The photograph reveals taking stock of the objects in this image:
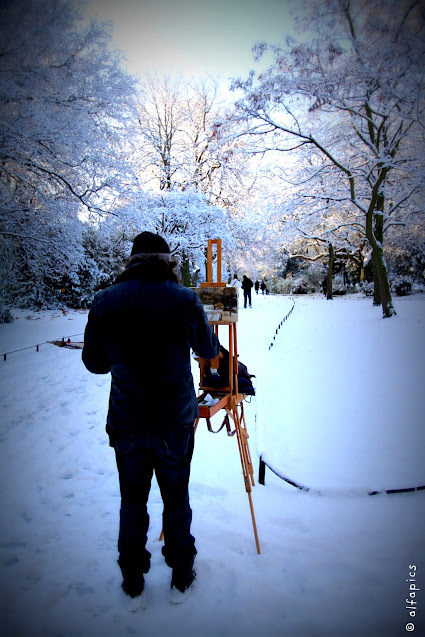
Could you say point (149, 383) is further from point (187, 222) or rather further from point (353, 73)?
point (187, 222)

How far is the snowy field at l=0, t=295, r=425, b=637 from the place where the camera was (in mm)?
1882

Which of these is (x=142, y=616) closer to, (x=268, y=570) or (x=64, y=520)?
(x=268, y=570)

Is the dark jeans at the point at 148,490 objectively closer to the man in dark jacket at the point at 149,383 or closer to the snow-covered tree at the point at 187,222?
the man in dark jacket at the point at 149,383

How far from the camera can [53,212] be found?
8750 millimetres

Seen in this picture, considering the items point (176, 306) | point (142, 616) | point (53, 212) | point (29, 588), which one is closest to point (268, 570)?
point (142, 616)

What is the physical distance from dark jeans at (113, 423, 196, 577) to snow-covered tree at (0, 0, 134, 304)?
305 inches

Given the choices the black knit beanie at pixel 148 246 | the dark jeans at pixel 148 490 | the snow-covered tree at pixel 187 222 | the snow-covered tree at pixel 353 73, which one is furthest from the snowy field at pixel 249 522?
the snow-covered tree at pixel 187 222

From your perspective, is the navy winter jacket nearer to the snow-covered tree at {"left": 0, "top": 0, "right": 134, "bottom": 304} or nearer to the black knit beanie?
the black knit beanie

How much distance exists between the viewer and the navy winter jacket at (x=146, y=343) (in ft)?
5.58

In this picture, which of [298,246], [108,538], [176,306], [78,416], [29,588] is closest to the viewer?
[176,306]

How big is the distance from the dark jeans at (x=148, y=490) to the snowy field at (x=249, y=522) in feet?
1.10

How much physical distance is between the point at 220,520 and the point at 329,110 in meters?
11.1

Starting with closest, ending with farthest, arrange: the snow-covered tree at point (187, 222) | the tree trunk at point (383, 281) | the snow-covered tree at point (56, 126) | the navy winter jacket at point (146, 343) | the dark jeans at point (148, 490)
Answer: the navy winter jacket at point (146, 343) → the dark jeans at point (148, 490) → the snow-covered tree at point (56, 126) → the tree trunk at point (383, 281) → the snow-covered tree at point (187, 222)

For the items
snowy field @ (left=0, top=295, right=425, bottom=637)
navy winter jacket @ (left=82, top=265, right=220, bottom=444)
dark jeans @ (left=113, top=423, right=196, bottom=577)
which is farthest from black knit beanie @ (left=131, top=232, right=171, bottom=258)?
snowy field @ (left=0, top=295, right=425, bottom=637)
